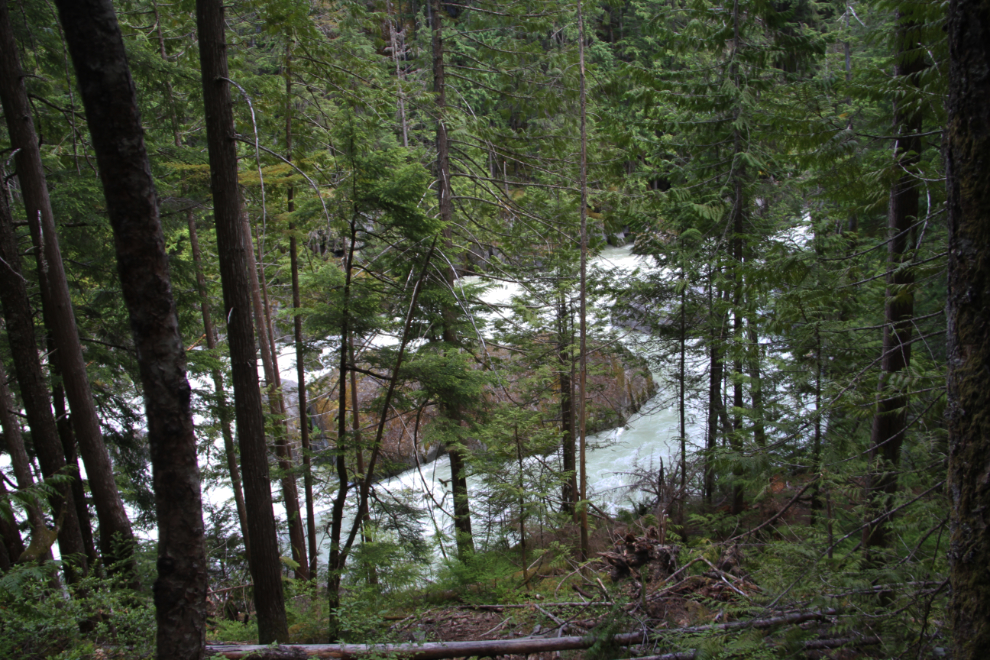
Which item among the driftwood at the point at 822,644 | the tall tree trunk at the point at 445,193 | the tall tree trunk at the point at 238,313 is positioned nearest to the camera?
the driftwood at the point at 822,644

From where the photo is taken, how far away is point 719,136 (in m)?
9.54

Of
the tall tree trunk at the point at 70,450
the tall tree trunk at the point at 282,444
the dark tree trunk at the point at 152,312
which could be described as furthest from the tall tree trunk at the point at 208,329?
the dark tree trunk at the point at 152,312

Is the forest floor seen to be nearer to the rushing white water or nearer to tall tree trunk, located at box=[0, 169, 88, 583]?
tall tree trunk, located at box=[0, 169, 88, 583]

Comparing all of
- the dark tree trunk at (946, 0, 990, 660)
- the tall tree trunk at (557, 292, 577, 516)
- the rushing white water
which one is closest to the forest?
the dark tree trunk at (946, 0, 990, 660)

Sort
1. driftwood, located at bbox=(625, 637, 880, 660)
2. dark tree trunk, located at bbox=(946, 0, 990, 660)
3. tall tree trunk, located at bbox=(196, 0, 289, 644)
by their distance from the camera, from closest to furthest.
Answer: dark tree trunk, located at bbox=(946, 0, 990, 660)
driftwood, located at bbox=(625, 637, 880, 660)
tall tree trunk, located at bbox=(196, 0, 289, 644)

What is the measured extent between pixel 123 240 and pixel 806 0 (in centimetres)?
2555

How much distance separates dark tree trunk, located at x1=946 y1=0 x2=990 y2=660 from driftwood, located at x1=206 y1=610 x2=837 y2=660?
2.12m

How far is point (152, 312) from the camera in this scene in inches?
116

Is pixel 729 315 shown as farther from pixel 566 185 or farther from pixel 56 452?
pixel 56 452

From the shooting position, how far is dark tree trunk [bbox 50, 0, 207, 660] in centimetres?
275

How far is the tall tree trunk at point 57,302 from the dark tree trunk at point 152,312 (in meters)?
2.72

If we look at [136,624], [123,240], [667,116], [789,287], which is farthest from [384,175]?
[667,116]

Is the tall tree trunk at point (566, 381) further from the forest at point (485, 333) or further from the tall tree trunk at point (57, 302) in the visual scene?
the tall tree trunk at point (57, 302)

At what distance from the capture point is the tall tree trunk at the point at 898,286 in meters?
4.09
